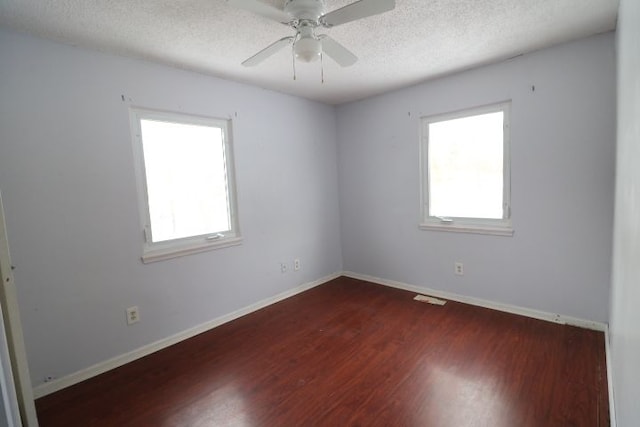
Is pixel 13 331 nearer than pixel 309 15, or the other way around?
pixel 13 331

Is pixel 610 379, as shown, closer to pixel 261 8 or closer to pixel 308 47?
pixel 308 47

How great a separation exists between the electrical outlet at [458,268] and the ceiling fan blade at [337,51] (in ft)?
7.66

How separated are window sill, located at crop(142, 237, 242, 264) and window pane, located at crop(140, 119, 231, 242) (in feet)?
0.34

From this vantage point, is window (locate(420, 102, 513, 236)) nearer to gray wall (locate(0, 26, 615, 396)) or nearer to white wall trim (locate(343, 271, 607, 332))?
gray wall (locate(0, 26, 615, 396))

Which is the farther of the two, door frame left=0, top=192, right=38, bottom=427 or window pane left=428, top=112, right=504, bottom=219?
window pane left=428, top=112, right=504, bottom=219

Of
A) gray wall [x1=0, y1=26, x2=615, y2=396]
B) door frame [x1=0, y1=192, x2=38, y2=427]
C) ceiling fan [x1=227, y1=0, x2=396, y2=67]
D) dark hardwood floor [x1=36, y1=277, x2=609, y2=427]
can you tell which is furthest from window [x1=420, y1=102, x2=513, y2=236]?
door frame [x1=0, y1=192, x2=38, y2=427]

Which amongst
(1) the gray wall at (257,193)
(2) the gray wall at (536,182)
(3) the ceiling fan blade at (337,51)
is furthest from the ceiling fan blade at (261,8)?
(2) the gray wall at (536,182)

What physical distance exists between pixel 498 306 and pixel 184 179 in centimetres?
324

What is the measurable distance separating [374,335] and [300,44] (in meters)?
2.29

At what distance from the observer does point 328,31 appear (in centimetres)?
209

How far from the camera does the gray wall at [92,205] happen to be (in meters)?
1.94

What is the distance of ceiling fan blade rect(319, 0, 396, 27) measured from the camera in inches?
56.1

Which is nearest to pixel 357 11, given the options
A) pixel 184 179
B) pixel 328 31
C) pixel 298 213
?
pixel 328 31

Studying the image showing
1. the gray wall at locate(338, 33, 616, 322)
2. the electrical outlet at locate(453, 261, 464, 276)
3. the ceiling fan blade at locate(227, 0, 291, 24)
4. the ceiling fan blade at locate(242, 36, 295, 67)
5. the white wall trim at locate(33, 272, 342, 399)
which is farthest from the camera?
the electrical outlet at locate(453, 261, 464, 276)
